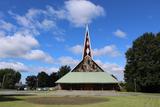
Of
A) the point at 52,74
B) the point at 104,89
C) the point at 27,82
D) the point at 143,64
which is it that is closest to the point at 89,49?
the point at 104,89

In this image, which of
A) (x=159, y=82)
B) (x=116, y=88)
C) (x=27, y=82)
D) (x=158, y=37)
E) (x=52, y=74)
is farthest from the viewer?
(x=27, y=82)

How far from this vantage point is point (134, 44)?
8862cm

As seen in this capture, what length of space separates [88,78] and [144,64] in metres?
17.4

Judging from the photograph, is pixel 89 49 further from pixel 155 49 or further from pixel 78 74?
pixel 155 49

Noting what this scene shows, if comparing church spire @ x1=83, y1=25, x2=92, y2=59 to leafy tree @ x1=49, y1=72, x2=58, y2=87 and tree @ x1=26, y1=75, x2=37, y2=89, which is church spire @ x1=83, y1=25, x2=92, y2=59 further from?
tree @ x1=26, y1=75, x2=37, y2=89

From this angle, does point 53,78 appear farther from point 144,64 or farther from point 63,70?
point 144,64

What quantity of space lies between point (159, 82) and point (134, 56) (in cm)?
1016

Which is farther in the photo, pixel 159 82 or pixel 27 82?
pixel 27 82

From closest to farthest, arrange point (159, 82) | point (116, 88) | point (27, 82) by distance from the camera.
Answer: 1. point (159, 82)
2. point (116, 88)
3. point (27, 82)

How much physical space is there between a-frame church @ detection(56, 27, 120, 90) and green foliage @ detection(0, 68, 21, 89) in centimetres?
6162

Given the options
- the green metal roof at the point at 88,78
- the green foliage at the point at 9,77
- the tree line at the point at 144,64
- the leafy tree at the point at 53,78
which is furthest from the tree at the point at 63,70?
the tree line at the point at 144,64

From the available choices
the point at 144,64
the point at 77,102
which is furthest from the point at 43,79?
the point at 77,102

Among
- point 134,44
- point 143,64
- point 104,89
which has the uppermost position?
point 134,44

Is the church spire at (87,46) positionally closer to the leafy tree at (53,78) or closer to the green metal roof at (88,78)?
the green metal roof at (88,78)
